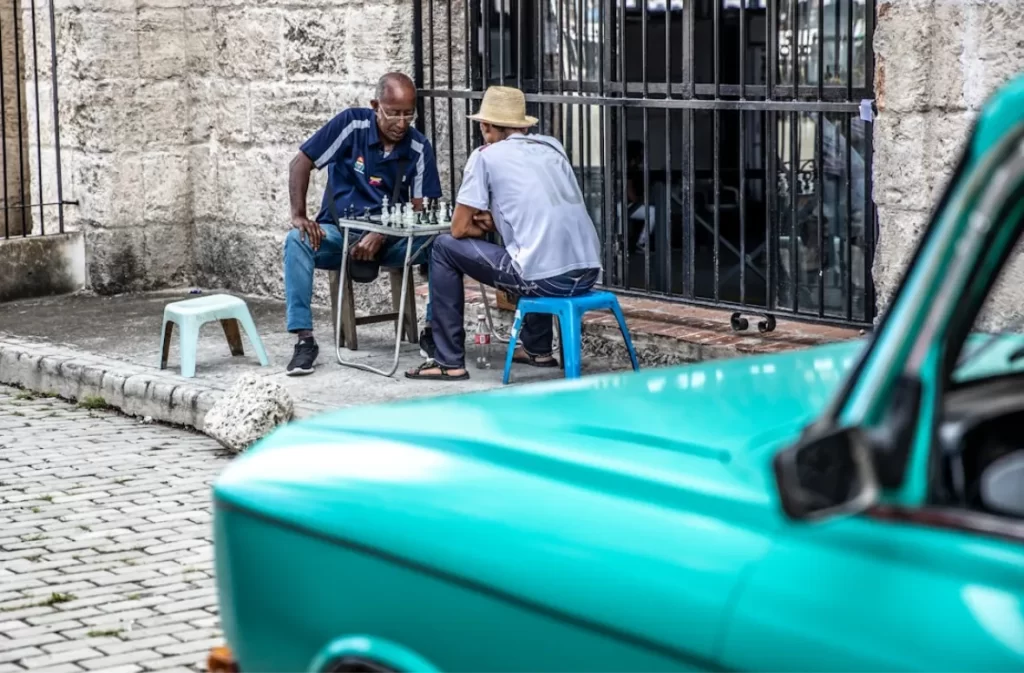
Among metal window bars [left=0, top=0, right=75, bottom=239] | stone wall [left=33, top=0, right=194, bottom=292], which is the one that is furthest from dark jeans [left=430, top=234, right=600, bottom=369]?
metal window bars [left=0, top=0, right=75, bottom=239]

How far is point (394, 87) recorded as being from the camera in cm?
851

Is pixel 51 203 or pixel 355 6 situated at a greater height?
pixel 355 6

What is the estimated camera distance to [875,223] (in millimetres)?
7645

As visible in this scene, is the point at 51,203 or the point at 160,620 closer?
the point at 160,620

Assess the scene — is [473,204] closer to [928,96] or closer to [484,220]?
[484,220]

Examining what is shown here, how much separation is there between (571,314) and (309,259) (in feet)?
5.45

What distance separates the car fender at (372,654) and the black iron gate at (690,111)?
523 cm

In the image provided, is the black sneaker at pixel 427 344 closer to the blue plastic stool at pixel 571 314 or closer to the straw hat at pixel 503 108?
the blue plastic stool at pixel 571 314

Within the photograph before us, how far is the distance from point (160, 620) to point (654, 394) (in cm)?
277

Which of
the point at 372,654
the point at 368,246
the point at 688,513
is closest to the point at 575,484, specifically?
the point at 688,513

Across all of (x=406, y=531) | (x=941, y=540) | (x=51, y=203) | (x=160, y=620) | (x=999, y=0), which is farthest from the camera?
(x=51, y=203)

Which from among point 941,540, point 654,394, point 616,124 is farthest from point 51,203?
point 941,540

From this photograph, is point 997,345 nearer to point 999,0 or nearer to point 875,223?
point 999,0

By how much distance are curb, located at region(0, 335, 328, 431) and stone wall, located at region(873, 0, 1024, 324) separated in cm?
258
